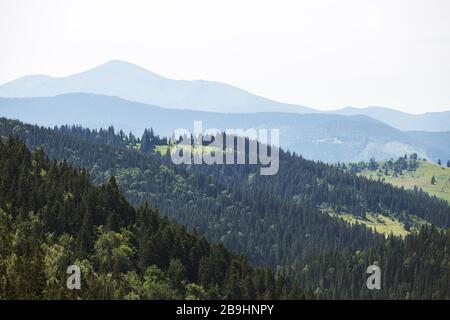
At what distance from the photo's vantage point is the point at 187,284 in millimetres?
155750

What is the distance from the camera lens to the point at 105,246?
150750 mm

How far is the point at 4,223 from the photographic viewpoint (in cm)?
15100

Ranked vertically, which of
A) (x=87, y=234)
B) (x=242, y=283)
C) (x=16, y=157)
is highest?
(x=16, y=157)

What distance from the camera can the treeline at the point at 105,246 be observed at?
13938cm

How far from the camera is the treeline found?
139375mm
